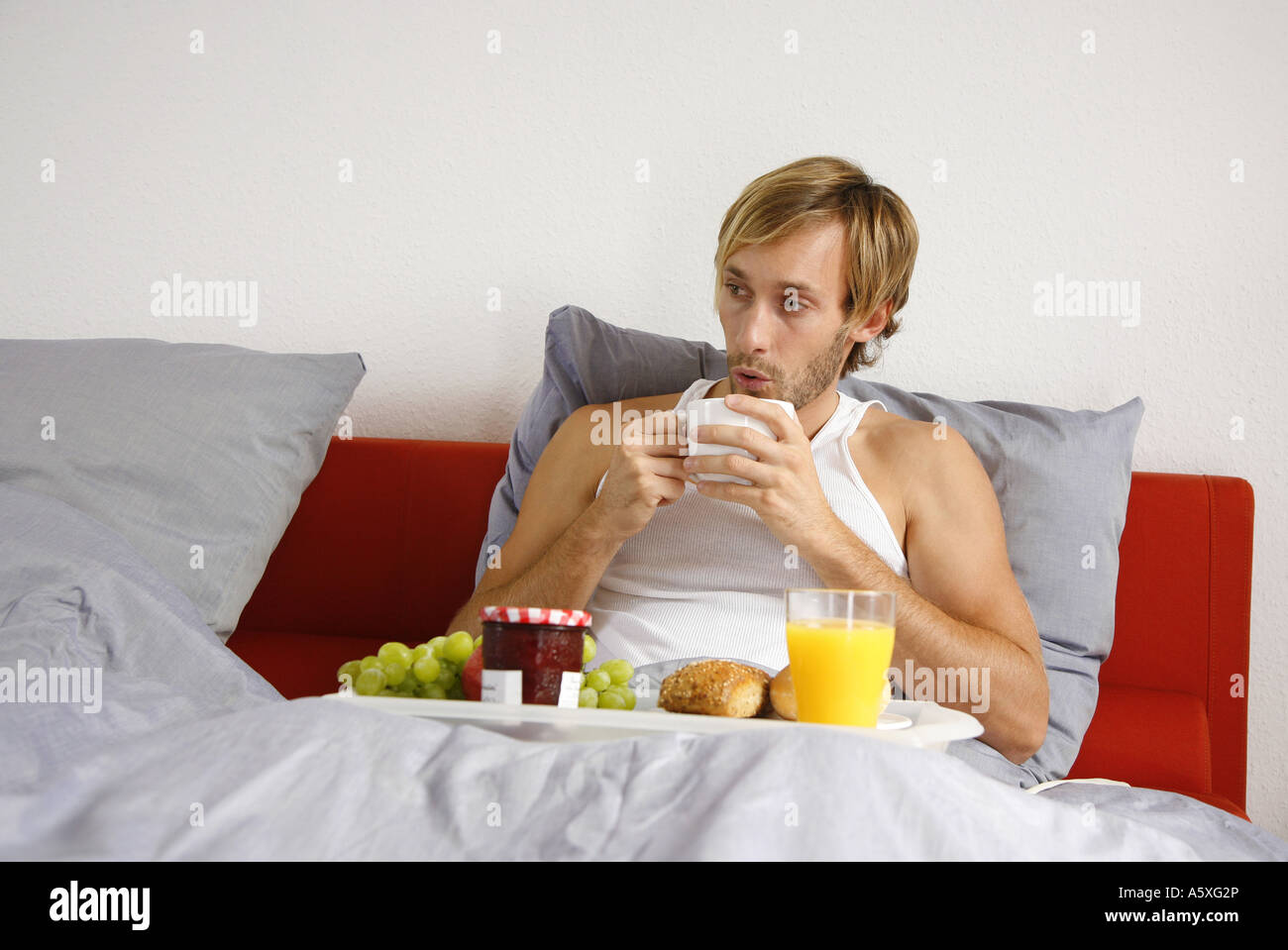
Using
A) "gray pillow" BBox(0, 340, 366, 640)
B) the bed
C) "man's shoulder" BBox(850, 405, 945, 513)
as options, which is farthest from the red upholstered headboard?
"man's shoulder" BBox(850, 405, 945, 513)

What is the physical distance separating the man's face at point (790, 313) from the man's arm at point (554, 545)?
0.27m

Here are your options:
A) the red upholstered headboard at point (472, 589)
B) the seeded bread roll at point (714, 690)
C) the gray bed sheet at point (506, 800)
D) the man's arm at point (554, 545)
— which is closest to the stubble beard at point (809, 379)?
the man's arm at point (554, 545)

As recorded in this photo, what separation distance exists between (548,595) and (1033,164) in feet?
3.38

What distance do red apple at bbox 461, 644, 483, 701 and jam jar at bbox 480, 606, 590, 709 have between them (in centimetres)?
6

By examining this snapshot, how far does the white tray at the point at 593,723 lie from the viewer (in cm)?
81

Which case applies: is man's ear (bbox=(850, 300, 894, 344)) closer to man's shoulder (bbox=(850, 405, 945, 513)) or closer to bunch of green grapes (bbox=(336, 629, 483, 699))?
man's shoulder (bbox=(850, 405, 945, 513))

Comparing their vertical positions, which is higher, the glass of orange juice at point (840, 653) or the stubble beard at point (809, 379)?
the stubble beard at point (809, 379)

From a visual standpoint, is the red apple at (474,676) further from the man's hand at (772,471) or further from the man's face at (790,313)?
the man's face at (790,313)

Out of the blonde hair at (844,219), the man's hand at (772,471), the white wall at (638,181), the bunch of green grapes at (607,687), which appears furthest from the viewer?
the white wall at (638,181)

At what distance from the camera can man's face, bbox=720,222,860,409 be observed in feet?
4.67

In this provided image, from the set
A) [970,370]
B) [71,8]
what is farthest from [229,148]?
[970,370]

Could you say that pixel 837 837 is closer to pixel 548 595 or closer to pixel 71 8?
pixel 548 595
